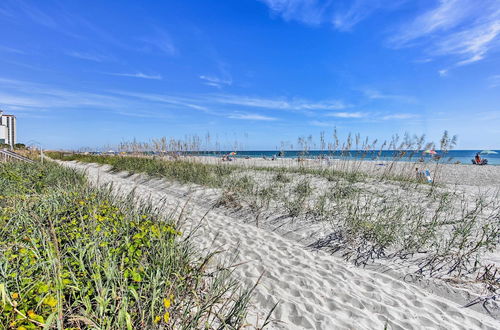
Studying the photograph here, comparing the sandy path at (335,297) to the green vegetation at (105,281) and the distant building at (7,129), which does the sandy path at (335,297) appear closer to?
the green vegetation at (105,281)

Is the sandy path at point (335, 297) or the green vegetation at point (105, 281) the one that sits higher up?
the green vegetation at point (105, 281)

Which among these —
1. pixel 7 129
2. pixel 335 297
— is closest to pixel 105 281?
pixel 335 297

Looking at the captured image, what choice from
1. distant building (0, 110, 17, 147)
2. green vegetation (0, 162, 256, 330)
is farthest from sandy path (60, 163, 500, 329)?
distant building (0, 110, 17, 147)

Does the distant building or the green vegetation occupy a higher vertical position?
the distant building

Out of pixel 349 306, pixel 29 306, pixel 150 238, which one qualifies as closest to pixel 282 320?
pixel 349 306

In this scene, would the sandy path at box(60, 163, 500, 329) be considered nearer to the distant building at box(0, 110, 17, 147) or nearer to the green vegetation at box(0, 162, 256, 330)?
the green vegetation at box(0, 162, 256, 330)

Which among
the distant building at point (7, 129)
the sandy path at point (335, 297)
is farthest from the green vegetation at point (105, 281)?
the distant building at point (7, 129)

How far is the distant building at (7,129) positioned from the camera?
29.6m

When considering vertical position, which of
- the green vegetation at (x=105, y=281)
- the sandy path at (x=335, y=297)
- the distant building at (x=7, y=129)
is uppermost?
the distant building at (x=7, y=129)

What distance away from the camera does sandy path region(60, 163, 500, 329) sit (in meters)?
2.50

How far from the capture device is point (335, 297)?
2.87 metres

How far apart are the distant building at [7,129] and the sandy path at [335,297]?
38612 mm

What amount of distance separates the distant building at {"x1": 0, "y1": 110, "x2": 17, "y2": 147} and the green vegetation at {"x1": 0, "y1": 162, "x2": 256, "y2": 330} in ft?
123

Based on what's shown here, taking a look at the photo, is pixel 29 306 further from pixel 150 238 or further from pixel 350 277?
pixel 350 277
